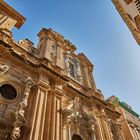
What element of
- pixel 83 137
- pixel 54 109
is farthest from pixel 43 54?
pixel 83 137

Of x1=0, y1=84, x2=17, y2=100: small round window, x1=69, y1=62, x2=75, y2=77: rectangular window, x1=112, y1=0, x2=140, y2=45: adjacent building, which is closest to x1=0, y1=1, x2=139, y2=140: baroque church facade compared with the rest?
x1=0, y1=84, x2=17, y2=100: small round window

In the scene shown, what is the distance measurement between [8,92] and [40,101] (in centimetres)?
176

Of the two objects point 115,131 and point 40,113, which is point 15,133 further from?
point 115,131

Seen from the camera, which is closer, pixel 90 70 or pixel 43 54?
pixel 43 54

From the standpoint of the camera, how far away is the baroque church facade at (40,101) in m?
7.85

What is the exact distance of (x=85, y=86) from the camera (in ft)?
52.2

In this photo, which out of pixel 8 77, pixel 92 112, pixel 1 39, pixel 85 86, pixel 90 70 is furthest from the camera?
pixel 90 70

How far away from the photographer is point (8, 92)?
900 centimetres

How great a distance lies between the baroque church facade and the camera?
25.8 feet

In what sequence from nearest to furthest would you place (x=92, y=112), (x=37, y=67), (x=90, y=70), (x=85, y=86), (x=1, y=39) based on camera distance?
1. (x=1, y=39)
2. (x=37, y=67)
3. (x=92, y=112)
4. (x=85, y=86)
5. (x=90, y=70)

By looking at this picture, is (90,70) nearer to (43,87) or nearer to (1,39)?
(43,87)

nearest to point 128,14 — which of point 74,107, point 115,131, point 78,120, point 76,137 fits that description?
point 74,107

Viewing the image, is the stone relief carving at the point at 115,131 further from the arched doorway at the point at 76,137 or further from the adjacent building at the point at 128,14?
the adjacent building at the point at 128,14

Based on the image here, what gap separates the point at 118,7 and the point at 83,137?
403 inches
